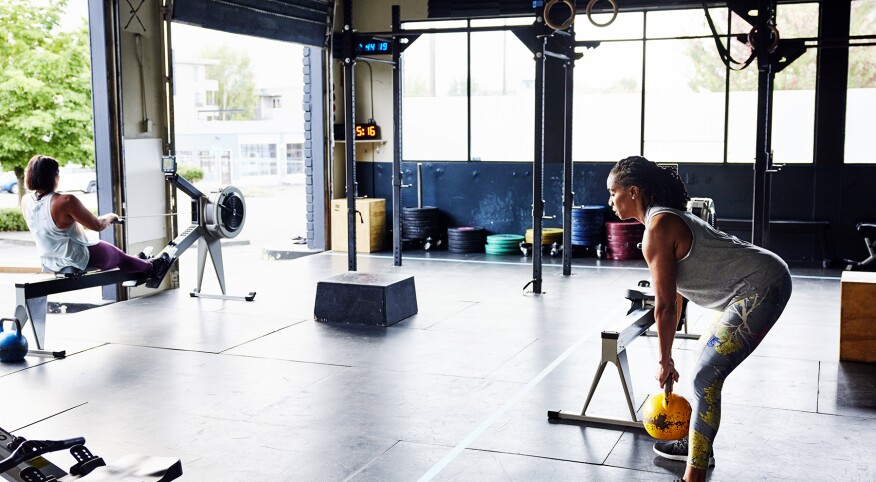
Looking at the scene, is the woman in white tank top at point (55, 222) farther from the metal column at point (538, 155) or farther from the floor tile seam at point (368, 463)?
the metal column at point (538, 155)

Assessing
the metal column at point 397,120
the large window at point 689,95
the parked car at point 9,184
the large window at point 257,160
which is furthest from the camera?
the large window at point 257,160

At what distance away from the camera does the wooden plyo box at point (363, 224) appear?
424 inches

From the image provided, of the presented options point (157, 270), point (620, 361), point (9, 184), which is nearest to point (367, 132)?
point (157, 270)

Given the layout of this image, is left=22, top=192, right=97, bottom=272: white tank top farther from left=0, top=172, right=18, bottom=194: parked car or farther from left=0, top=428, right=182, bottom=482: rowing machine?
left=0, top=172, right=18, bottom=194: parked car

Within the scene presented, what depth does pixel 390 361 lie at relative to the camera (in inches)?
213

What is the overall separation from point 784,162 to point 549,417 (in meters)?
6.71

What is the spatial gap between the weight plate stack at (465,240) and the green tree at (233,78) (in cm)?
3353

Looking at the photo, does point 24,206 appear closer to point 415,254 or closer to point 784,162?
point 415,254

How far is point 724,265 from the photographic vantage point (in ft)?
9.98

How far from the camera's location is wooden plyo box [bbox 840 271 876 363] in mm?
5273

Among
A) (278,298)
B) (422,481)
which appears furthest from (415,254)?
(422,481)

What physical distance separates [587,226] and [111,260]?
5672 millimetres

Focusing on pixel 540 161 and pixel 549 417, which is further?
pixel 540 161

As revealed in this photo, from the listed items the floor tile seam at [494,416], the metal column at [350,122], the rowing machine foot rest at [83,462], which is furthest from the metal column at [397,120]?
the rowing machine foot rest at [83,462]
